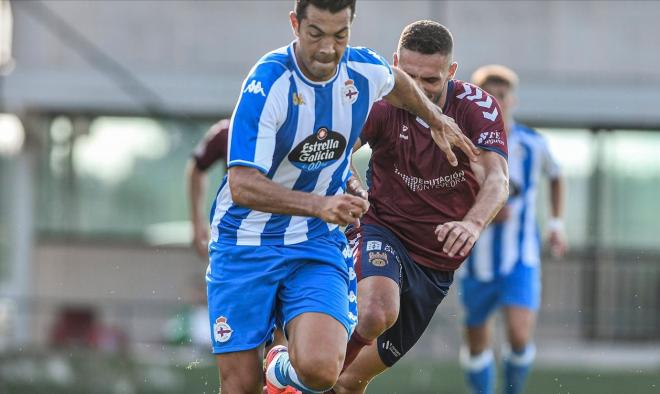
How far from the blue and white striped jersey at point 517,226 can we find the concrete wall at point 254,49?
727 cm

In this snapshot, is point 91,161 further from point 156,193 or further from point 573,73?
point 573,73

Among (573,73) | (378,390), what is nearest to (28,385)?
(378,390)

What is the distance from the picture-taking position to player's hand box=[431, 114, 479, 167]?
644cm

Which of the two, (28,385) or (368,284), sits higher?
(368,284)

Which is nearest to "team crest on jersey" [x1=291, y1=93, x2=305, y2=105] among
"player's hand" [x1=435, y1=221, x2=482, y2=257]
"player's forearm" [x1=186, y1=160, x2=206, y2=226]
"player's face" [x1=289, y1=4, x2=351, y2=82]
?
"player's face" [x1=289, y1=4, x2=351, y2=82]

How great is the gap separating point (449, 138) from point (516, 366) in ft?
15.5

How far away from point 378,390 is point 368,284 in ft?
15.8

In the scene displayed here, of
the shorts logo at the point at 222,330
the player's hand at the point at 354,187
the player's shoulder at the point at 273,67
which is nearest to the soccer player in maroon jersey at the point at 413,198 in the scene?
the player's hand at the point at 354,187

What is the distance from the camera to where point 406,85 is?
253 inches

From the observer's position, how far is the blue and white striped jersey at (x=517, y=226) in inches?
432

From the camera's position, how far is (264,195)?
5.72 m

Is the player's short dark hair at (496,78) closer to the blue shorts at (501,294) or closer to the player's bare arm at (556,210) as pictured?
the player's bare arm at (556,210)

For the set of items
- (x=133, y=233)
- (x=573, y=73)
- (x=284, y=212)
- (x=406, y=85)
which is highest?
(x=406, y=85)

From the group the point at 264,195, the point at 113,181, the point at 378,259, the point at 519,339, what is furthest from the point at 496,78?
the point at 113,181
